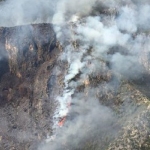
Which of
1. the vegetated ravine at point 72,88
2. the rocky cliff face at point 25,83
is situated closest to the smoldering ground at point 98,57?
the vegetated ravine at point 72,88

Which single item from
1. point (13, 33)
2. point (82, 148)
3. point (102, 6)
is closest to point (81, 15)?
point (102, 6)

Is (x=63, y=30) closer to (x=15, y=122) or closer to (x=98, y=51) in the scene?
(x=98, y=51)

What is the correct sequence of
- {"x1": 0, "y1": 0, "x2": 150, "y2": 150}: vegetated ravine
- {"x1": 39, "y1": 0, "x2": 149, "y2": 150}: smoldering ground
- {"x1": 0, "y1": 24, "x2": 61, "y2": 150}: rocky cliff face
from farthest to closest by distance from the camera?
1. {"x1": 39, "y1": 0, "x2": 149, "y2": 150}: smoldering ground
2. {"x1": 0, "y1": 24, "x2": 61, "y2": 150}: rocky cliff face
3. {"x1": 0, "y1": 0, "x2": 150, "y2": 150}: vegetated ravine

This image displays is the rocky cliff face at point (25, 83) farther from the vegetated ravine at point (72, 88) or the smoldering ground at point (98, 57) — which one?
the smoldering ground at point (98, 57)

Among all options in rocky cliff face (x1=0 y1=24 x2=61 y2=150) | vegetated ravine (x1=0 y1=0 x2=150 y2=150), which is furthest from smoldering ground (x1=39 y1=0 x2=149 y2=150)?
rocky cliff face (x1=0 y1=24 x2=61 y2=150)

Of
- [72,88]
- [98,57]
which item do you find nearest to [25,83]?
[72,88]

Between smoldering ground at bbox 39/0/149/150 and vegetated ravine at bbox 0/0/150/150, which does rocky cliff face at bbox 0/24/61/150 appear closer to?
vegetated ravine at bbox 0/0/150/150

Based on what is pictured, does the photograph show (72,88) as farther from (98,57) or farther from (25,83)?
(98,57)
